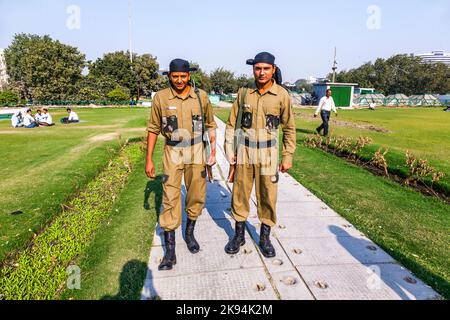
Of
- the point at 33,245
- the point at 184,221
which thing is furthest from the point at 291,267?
the point at 33,245

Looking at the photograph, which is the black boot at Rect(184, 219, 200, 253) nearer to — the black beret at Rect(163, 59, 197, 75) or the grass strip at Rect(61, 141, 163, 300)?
the grass strip at Rect(61, 141, 163, 300)

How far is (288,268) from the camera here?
10.5 feet

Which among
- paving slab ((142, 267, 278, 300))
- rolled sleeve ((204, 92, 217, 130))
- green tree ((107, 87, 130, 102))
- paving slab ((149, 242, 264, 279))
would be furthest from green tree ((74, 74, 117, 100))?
paving slab ((142, 267, 278, 300))

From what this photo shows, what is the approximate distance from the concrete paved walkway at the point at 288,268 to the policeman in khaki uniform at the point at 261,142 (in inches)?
10.5

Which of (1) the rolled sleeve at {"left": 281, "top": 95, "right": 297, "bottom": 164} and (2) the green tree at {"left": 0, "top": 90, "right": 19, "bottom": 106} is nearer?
(1) the rolled sleeve at {"left": 281, "top": 95, "right": 297, "bottom": 164}

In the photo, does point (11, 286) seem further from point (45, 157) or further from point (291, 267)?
point (45, 157)

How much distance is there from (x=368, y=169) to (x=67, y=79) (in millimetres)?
43269

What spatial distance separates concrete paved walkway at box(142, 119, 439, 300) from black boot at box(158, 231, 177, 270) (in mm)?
58

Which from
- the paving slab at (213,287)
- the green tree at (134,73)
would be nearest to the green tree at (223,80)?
the green tree at (134,73)

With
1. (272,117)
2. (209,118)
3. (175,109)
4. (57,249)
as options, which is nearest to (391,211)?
(272,117)

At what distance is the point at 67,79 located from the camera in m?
41.6

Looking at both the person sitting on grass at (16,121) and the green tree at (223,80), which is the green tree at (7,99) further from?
the green tree at (223,80)

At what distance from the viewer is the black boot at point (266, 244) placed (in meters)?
3.44

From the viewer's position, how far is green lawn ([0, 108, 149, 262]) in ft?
14.6
